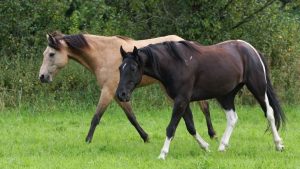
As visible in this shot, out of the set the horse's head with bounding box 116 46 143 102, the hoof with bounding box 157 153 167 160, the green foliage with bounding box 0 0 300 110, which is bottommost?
the green foliage with bounding box 0 0 300 110

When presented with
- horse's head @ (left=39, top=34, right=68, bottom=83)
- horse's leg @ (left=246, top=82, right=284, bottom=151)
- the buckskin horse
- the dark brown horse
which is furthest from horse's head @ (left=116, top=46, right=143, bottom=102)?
horse's head @ (left=39, top=34, right=68, bottom=83)

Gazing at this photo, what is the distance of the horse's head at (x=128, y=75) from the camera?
903 centimetres

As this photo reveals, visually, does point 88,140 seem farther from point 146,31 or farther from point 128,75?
point 146,31

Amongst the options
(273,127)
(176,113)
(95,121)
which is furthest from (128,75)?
(273,127)

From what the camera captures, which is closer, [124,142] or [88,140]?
[88,140]

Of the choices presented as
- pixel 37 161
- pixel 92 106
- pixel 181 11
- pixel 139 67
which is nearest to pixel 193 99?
pixel 139 67

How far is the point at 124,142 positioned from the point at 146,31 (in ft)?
23.4

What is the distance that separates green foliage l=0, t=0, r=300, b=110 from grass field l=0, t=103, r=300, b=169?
1.04 metres

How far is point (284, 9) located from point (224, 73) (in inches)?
332

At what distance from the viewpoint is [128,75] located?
909 cm

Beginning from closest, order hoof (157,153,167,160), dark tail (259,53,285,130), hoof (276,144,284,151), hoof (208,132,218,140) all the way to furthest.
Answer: hoof (157,153,167,160) < hoof (276,144,284,151) < dark tail (259,53,285,130) < hoof (208,132,218,140)

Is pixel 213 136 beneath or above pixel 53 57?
beneath

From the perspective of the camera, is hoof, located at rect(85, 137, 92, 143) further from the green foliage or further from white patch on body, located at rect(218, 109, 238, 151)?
the green foliage

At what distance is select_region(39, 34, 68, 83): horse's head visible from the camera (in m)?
11.6
